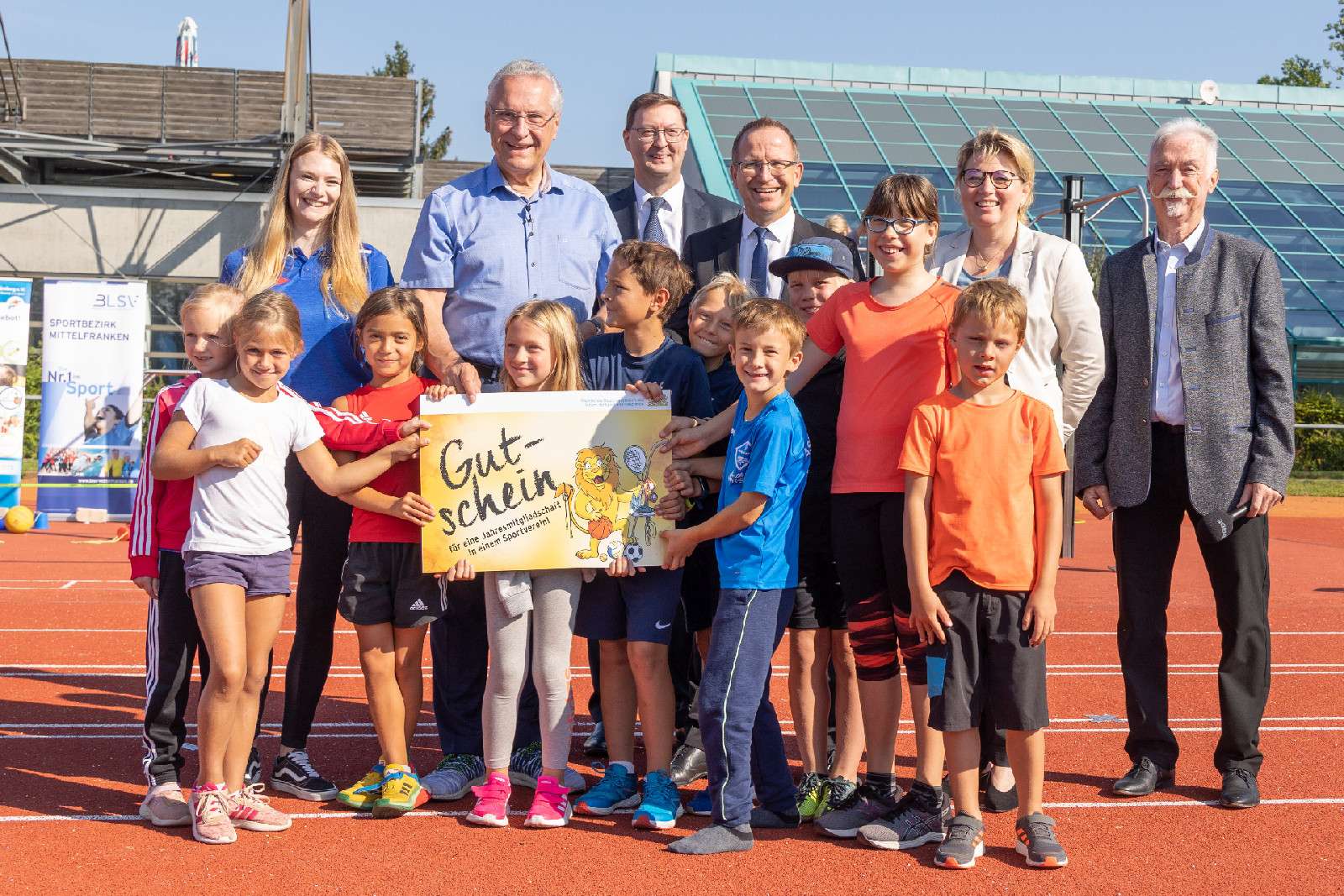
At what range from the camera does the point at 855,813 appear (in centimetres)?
428

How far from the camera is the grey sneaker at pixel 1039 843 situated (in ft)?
13.0

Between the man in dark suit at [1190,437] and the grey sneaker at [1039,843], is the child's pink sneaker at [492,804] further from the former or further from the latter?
the man in dark suit at [1190,437]

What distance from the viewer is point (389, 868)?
3.88 m

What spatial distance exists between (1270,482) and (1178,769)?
1384 mm

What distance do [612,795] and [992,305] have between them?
2.26 metres

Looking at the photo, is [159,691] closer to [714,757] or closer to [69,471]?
[714,757]

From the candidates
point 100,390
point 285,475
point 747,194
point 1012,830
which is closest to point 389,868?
point 285,475

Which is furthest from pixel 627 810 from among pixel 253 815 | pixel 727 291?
pixel 727 291

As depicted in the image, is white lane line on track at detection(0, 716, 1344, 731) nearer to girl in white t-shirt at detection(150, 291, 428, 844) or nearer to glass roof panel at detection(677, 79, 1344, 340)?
girl in white t-shirt at detection(150, 291, 428, 844)

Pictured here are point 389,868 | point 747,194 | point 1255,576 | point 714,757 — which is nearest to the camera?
point 389,868

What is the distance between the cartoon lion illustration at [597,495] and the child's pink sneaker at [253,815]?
149 cm

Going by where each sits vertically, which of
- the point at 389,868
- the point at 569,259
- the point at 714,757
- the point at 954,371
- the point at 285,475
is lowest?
the point at 389,868

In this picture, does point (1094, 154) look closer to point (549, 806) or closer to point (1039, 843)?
point (1039, 843)

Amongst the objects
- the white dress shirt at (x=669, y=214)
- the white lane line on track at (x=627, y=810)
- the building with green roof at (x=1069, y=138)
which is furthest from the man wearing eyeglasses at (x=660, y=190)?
the building with green roof at (x=1069, y=138)
